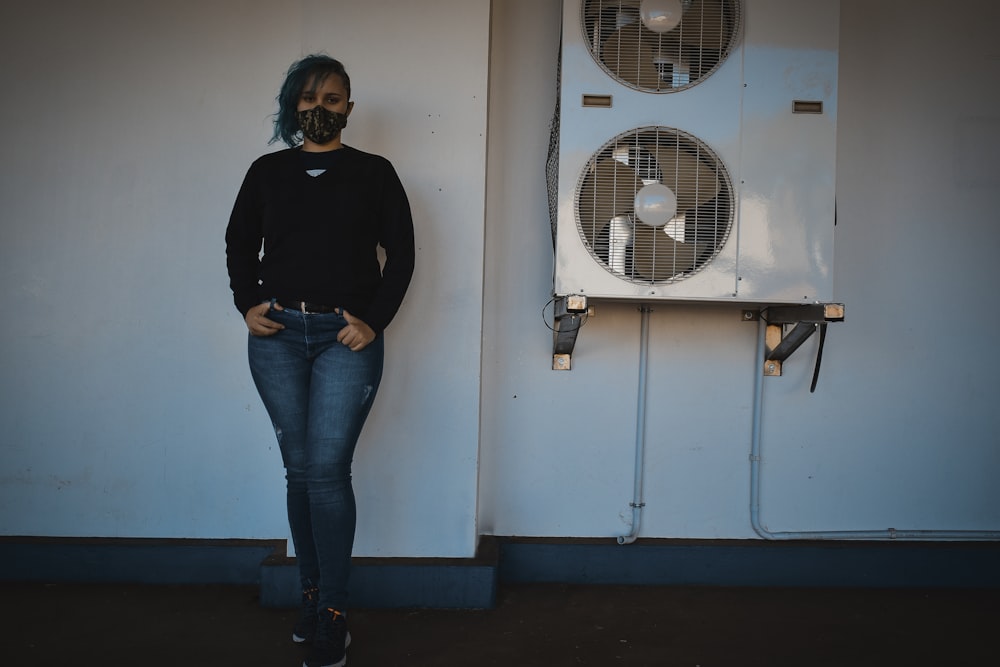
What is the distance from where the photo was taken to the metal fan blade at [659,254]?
251 centimetres

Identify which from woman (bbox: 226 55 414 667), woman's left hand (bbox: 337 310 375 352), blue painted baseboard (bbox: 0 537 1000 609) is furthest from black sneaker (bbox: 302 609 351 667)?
woman's left hand (bbox: 337 310 375 352)

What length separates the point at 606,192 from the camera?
2510 mm

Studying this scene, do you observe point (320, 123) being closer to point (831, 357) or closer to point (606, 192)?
point (606, 192)

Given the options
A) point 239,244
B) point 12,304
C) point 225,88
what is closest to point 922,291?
point 239,244

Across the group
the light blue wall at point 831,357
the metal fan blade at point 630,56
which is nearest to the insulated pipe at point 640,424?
the light blue wall at point 831,357

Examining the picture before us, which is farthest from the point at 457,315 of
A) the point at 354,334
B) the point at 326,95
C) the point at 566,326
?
the point at 326,95

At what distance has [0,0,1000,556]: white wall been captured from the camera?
8.68 ft

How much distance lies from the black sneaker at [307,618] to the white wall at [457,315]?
1.17ft

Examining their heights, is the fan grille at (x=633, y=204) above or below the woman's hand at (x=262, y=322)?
above

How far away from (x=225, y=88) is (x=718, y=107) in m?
1.61

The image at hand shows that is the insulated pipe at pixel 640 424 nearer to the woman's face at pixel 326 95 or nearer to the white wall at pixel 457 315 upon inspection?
the white wall at pixel 457 315

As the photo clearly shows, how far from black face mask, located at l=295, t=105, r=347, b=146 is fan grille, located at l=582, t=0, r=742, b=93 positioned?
81 cm

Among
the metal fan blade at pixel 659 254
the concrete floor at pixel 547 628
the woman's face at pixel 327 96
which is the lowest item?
the concrete floor at pixel 547 628

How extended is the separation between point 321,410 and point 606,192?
106cm
